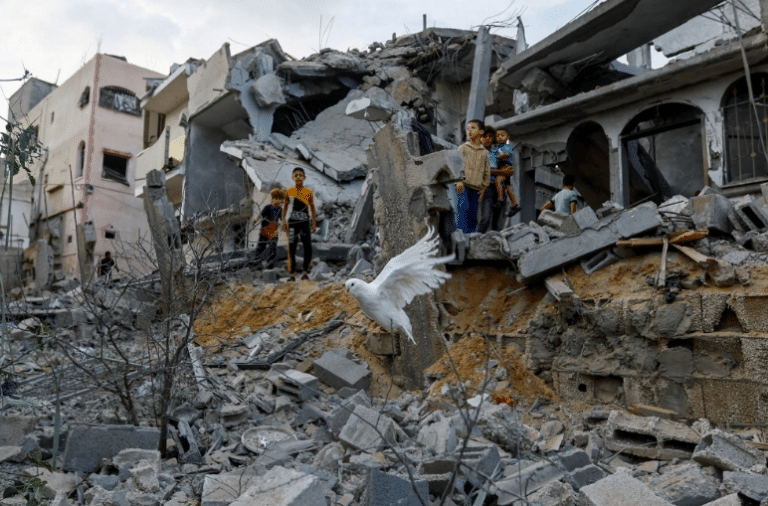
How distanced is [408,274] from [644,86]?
7.43 metres

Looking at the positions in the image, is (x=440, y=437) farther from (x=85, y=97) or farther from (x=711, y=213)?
(x=85, y=97)

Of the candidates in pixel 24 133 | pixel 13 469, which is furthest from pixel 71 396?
pixel 24 133

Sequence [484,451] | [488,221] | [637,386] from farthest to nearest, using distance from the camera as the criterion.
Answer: [488,221]
[637,386]
[484,451]

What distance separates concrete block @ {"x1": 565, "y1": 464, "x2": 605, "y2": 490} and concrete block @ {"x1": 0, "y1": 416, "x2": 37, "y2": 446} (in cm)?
425

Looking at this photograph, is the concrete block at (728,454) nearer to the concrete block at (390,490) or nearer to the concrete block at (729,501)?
the concrete block at (729,501)

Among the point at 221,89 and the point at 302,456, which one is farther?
the point at 221,89

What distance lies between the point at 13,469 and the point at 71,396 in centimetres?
153

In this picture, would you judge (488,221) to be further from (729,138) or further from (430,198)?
(729,138)

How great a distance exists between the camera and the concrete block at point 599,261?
5789 mm

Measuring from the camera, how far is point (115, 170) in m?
25.5

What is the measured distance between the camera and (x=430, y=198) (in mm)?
6266

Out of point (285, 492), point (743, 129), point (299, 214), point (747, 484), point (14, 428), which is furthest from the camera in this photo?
point (743, 129)

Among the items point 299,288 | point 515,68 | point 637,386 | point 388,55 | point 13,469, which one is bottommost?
point 13,469

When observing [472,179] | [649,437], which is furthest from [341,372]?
[649,437]
